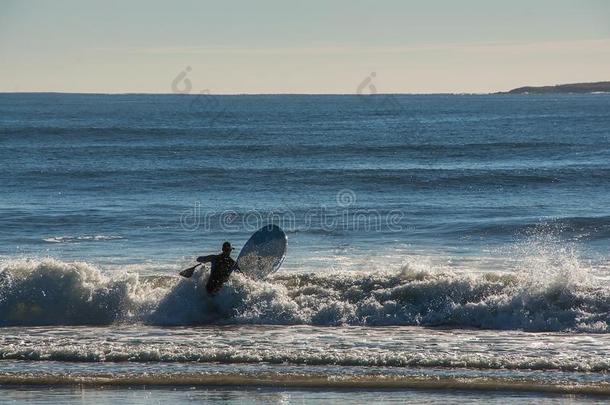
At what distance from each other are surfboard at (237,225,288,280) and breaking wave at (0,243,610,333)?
375 mm

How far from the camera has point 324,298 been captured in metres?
18.7

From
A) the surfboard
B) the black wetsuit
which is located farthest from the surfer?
the surfboard

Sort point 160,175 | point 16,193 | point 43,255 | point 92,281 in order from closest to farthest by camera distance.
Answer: point 92,281, point 43,255, point 16,193, point 160,175

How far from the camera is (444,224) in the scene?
89.5ft

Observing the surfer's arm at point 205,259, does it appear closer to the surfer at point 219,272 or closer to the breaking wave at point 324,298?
the surfer at point 219,272

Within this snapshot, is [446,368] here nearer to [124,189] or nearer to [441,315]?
[441,315]

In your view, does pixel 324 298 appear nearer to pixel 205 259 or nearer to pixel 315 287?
pixel 315 287

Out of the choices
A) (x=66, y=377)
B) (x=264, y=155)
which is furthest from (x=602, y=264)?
(x=264, y=155)

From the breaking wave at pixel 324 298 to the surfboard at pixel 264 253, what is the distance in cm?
37

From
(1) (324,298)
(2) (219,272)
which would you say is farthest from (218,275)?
(1) (324,298)

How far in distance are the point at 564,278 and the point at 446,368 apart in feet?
18.5

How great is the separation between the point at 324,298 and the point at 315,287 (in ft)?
2.05

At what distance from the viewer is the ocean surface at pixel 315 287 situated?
1289 centimetres

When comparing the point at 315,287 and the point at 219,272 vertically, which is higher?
the point at 219,272
